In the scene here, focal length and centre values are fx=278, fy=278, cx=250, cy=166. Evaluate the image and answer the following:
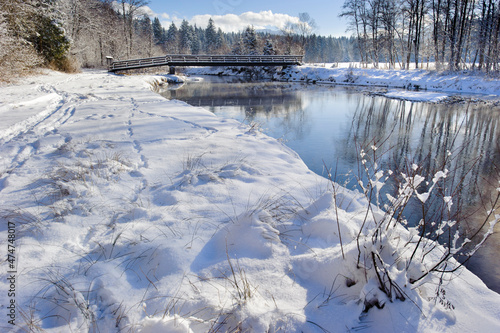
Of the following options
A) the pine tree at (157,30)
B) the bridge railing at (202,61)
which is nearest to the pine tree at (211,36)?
the pine tree at (157,30)

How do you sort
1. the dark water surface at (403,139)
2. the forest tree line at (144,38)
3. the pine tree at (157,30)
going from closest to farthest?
the dark water surface at (403,139) < the forest tree line at (144,38) < the pine tree at (157,30)

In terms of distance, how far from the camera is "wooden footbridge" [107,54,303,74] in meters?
25.1

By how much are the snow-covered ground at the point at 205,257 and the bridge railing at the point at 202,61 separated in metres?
24.1

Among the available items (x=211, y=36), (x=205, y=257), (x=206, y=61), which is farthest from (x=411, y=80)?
(x=211, y=36)

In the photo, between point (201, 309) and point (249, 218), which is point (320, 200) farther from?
point (201, 309)

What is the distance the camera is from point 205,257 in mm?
2162

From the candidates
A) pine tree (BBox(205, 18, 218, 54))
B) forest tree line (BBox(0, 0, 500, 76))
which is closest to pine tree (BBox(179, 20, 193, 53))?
pine tree (BBox(205, 18, 218, 54))

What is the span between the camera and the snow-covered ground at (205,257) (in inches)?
65.5

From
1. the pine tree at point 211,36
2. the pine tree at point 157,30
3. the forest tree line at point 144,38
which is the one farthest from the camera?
the pine tree at point 211,36

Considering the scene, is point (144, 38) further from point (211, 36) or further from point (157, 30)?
point (211, 36)

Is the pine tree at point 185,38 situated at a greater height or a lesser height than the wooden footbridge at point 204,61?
greater

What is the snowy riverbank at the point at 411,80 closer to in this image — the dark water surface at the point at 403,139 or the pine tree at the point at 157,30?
the dark water surface at the point at 403,139

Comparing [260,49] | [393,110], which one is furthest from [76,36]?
[393,110]

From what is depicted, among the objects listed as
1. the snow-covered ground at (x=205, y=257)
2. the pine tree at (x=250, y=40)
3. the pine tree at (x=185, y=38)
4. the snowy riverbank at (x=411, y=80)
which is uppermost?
the pine tree at (x=185, y=38)
